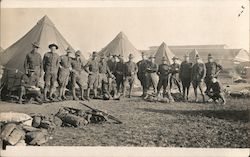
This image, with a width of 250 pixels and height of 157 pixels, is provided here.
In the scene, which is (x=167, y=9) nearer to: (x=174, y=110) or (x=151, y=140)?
(x=174, y=110)

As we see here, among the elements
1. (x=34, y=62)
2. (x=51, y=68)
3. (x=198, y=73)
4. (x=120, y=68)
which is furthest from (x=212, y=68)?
(x=34, y=62)

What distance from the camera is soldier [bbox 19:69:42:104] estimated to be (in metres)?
3.26

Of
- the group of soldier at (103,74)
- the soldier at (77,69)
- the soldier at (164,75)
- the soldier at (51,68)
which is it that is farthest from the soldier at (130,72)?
the soldier at (51,68)

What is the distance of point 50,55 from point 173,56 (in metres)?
1.05

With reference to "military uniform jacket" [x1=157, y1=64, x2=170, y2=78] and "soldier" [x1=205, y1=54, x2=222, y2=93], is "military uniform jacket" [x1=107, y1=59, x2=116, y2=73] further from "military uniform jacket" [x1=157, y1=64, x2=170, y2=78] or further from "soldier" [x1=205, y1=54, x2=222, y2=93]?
"soldier" [x1=205, y1=54, x2=222, y2=93]

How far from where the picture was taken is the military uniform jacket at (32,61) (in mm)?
3264

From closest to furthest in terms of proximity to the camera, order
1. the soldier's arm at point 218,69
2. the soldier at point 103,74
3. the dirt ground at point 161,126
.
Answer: the dirt ground at point 161,126 → the soldier's arm at point 218,69 → the soldier at point 103,74

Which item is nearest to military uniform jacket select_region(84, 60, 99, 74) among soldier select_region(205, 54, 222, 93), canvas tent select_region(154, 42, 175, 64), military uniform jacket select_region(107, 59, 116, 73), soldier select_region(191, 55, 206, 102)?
military uniform jacket select_region(107, 59, 116, 73)

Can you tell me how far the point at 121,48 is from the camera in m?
3.18

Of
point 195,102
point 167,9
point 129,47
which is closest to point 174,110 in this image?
point 195,102

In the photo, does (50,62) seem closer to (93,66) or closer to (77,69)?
(77,69)

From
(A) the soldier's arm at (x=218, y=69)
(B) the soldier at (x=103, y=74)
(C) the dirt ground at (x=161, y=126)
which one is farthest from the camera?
(B) the soldier at (x=103, y=74)

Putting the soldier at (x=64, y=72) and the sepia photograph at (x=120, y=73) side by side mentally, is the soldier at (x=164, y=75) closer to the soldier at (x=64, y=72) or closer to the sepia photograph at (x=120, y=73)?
the sepia photograph at (x=120, y=73)

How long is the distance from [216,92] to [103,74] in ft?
3.16
